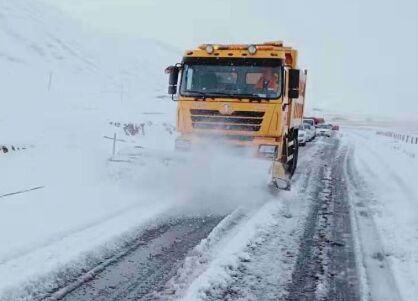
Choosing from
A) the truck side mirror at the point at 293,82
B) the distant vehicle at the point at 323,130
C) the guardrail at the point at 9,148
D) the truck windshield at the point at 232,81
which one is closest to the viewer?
the truck windshield at the point at 232,81

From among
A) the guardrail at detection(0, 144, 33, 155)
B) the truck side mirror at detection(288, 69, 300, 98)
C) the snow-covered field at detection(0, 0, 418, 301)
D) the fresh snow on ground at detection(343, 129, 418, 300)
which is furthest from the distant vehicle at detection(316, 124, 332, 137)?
the guardrail at detection(0, 144, 33, 155)

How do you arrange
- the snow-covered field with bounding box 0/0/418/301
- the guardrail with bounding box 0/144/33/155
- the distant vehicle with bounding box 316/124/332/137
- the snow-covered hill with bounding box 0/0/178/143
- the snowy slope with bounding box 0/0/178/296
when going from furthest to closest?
the distant vehicle with bounding box 316/124/332/137
the snow-covered hill with bounding box 0/0/178/143
the guardrail with bounding box 0/144/33/155
the snowy slope with bounding box 0/0/178/296
the snow-covered field with bounding box 0/0/418/301

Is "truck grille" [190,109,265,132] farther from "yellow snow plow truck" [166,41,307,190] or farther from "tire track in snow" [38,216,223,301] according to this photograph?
"tire track in snow" [38,216,223,301]

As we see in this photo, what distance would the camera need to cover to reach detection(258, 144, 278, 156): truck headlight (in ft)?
33.7

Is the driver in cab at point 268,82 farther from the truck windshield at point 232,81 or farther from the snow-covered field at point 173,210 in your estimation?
the snow-covered field at point 173,210

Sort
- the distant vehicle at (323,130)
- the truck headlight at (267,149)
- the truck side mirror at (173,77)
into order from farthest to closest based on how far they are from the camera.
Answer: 1. the distant vehicle at (323,130)
2. the truck side mirror at (173,77)
3. the truck headlight at (267,149)

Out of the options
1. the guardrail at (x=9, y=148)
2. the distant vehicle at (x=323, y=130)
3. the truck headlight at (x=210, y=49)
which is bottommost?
the distant vehicle at (x=323, y=130)

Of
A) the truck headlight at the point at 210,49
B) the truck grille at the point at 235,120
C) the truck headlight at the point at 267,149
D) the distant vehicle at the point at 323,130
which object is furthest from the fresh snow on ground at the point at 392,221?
the distant vehicle at the point at 323,130

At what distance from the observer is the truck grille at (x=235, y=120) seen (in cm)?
1054

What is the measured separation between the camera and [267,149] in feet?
33.9

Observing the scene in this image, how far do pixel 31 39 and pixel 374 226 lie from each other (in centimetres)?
7263

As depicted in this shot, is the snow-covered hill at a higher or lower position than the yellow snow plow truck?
higher

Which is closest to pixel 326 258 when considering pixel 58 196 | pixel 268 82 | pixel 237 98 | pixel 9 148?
pixel 58 196

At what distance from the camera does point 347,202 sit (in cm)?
1031
